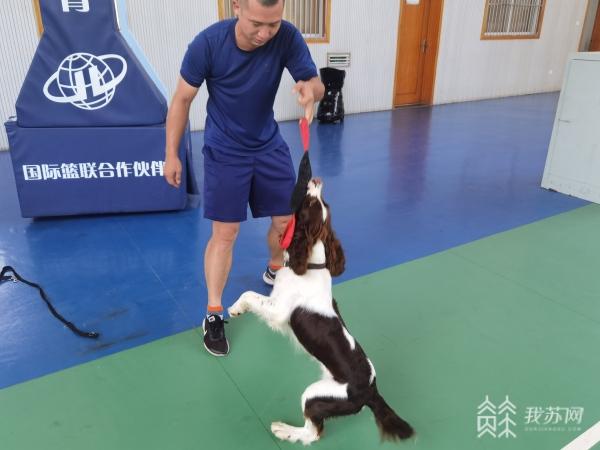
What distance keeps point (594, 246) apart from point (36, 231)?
4299 mm

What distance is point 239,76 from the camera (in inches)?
79.8

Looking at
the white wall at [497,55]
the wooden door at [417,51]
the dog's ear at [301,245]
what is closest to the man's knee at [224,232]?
the dog's ear at [301,245]

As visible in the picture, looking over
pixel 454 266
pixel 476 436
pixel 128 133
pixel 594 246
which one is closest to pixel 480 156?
pixel 594 246

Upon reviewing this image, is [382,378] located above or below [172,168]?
below

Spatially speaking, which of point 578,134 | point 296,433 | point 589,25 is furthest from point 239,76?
point 589,25

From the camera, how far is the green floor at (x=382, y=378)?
1.87m

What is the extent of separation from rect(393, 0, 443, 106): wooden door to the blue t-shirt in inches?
292

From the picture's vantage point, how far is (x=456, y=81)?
32.3ft

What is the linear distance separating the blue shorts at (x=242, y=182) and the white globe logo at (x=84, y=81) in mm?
1824

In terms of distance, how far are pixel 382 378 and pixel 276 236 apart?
0.98 metres

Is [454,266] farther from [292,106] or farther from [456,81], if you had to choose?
[456,81]

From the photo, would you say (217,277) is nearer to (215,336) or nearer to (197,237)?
(215,336)

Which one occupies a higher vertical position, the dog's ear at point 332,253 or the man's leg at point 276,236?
the dog's ear at point 332,253

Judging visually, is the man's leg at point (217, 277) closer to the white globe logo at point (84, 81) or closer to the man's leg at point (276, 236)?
the man's leg at point (276, 236)
